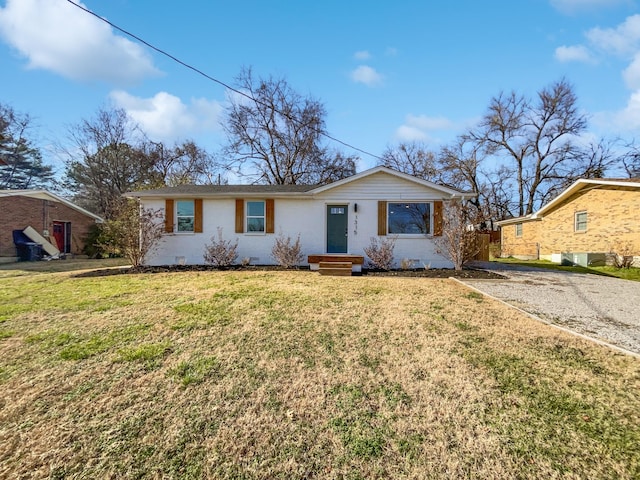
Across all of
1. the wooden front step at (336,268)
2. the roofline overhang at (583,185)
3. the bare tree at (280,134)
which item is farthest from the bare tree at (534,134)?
the wooden front step at (336,268)

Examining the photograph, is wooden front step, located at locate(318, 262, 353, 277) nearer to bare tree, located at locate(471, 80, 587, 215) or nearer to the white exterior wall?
the white exterior wall

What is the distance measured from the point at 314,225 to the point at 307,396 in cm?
822

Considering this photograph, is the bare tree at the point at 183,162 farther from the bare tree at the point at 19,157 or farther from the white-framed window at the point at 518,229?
the white-framed window at the point at 518,229

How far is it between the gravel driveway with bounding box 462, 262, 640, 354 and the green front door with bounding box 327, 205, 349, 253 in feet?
13.4

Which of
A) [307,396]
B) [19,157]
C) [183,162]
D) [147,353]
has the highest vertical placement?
[183,162]

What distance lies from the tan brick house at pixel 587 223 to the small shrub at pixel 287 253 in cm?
1315

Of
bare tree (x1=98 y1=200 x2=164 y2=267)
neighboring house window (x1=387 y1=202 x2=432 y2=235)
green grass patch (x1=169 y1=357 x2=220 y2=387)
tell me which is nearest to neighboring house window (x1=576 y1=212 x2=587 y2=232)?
neighboring house window (x1=387 y1=202 x2=432 y2=235)

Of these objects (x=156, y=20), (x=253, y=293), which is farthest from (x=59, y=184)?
(x=253, y=293)

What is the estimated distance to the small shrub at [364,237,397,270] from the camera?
393 inches

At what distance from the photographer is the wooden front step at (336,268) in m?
8.98

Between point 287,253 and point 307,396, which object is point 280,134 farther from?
point 307,396

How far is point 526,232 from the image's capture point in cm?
1891

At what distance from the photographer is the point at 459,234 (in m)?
9.30

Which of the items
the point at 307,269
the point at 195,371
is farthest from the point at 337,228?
the point at 195,371
